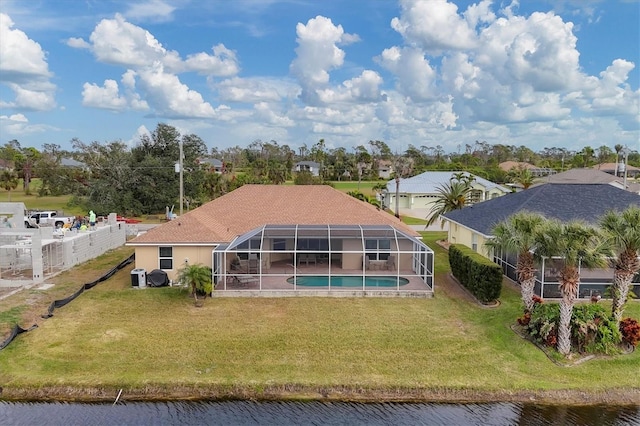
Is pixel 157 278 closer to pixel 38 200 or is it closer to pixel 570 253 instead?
pixel 570 253

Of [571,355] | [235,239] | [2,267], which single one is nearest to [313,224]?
[235,239]

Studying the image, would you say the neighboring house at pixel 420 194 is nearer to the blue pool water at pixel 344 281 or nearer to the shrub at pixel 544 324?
the blue pool water at pixel 344 281

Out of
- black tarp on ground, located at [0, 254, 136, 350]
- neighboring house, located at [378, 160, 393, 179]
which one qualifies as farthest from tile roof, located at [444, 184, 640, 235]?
neighboring house, located at [378, 160, 393, 179]

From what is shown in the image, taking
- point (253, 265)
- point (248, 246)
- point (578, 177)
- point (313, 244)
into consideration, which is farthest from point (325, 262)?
point (578, 177)

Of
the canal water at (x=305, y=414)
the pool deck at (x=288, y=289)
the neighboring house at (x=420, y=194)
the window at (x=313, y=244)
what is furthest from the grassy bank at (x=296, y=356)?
the neighboring house at (x=420, y=194)

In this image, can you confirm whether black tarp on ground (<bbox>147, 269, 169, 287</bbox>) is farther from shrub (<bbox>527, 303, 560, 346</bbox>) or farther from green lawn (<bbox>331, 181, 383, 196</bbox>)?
green lawn (<bbox>331, 181, 383, 196</bbox>)
